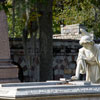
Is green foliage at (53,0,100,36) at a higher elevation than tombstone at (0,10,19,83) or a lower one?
higher

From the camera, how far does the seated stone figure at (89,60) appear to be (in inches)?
483

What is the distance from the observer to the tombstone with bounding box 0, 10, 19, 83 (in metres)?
17.4

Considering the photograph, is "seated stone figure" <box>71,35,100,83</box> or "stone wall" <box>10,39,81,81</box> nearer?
"seated stone figure" <box>71,35,100,83</box>

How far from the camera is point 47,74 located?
19875 millimetres

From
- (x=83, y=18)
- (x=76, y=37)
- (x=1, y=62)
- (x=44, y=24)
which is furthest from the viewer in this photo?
(x=83, y=18)

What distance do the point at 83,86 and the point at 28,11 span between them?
8.20m

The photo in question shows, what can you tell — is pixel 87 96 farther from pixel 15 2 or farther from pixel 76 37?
pixel 76 37

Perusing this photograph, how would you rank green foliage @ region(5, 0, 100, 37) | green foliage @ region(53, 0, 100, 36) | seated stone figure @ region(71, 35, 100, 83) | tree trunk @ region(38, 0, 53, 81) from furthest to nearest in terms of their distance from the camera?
green foliage @ region(53, 0, 100, 36), tree trunk @ region(38, 0, 53, 81), green foliage @ region(5, 0, 100, 37), seated stone figure @ region(71, 35, 100, 83)

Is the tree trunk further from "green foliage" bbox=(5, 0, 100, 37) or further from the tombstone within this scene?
the tombstone

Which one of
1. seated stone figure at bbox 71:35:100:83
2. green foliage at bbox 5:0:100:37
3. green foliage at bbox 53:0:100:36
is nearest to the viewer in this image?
seated stone figure at bbox 71:35:100:83

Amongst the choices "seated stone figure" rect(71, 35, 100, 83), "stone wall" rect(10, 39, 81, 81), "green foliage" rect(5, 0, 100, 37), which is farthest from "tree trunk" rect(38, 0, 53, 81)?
"seated stone figure" rect(71, 35, 100, 83)

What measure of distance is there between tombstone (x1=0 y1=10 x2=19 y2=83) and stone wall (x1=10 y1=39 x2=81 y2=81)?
5.47m

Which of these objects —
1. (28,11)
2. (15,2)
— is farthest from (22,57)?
(15,2)

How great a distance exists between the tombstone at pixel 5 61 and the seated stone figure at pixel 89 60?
522cm
